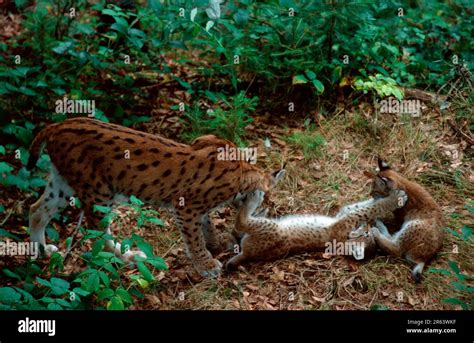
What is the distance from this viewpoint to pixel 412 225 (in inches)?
239

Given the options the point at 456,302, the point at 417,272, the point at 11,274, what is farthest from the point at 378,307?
the point at 11,274

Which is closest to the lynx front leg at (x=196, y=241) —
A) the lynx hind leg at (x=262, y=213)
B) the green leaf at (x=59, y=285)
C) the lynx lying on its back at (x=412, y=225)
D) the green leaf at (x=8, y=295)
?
the lynx hind leg at (x=262, y=213)

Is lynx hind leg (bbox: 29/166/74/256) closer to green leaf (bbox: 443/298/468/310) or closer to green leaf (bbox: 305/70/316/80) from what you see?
green leaf (bbox: 305/70/316/80)

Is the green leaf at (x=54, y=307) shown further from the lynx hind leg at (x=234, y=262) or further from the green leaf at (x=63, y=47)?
the green leaf at (x=63, y=47)

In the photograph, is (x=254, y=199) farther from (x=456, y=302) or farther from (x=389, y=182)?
(x=456, y=302)

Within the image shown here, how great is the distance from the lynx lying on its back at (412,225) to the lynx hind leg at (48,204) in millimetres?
2630

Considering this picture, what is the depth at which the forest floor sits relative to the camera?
5762 millimetres

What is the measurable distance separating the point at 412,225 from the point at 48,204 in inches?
120

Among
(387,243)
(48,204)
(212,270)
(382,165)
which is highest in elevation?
(382,165)

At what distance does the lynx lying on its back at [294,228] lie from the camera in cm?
616

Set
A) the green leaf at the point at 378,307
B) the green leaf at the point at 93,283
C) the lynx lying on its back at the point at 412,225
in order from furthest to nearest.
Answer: the lynx lying on its back at the point at 412,225
the green leaf at the point at 378,307
the green leaf at the point at 93,283

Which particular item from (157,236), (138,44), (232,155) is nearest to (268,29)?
(138,44)
